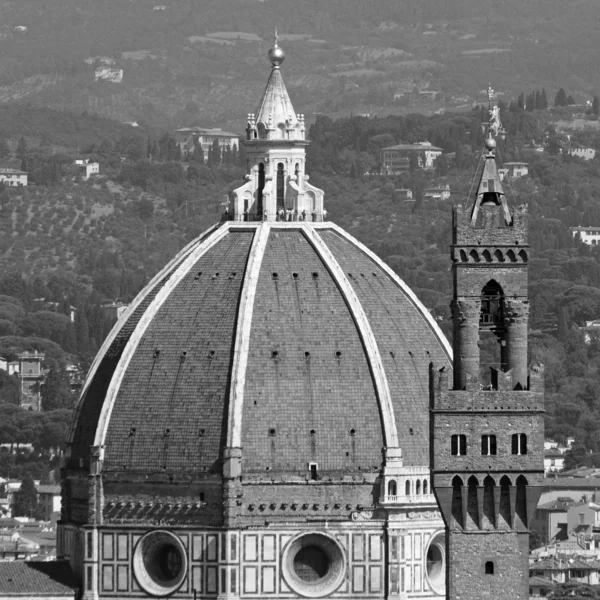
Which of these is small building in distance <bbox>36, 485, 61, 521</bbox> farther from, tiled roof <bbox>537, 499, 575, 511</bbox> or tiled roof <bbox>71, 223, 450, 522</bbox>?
tiled roof <bbox>71, 223, 450, 522</bbox>

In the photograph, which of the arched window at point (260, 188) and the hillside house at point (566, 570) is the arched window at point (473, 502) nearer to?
the arched window at point (260, 188)

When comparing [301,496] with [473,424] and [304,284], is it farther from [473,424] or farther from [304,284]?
[473,424]

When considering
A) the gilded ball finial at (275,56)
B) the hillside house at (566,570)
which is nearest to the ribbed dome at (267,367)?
the gilded ball finial at (275,56)

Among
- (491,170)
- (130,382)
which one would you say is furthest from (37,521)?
(491,170)

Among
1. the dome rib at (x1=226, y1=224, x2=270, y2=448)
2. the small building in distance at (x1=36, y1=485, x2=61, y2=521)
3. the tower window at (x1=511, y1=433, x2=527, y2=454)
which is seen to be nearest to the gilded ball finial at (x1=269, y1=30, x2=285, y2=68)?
the dome rib at (x1=226, y1=224, x2=270, y2=448)

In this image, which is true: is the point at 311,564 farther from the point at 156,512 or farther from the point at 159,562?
the point at 156,512
